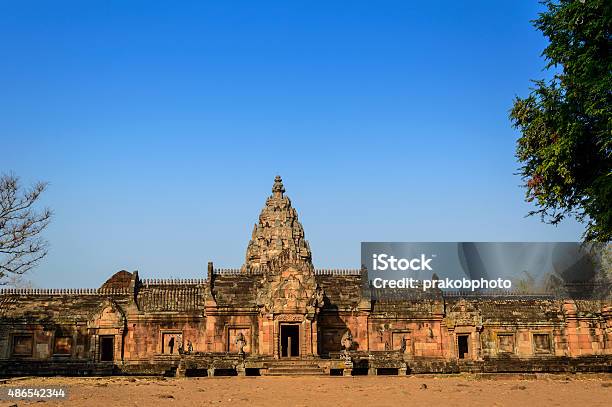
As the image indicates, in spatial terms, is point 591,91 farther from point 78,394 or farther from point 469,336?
point 469,336

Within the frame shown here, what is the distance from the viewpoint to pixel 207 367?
115 ft

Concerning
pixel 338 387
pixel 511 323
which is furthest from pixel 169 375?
pixel 511 323

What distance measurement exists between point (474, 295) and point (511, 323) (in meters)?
4.01

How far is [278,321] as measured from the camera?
131 feet

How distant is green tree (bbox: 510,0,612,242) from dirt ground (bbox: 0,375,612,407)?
574 centimetres

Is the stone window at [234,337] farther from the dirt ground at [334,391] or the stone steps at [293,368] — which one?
the dirt ground at [334,391]

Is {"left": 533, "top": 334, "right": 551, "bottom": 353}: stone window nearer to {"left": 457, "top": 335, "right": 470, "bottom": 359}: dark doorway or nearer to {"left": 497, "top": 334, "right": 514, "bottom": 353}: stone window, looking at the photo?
{"left": 497, "top": 334, "right": 514, "bottom": 353}: stone window

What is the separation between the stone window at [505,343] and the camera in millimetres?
43406

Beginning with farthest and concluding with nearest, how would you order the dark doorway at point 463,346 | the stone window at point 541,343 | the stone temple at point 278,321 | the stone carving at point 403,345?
the dark doorway at point 463,346
the stone window at point 541,343
the stone temple at point 278,321
the stone carving at point 403,345

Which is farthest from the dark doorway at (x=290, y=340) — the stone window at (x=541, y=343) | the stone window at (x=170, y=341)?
the stone window at (x=541, y=343)

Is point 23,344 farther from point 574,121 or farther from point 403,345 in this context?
point 574,121

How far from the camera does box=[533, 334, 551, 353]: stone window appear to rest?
43372 mm

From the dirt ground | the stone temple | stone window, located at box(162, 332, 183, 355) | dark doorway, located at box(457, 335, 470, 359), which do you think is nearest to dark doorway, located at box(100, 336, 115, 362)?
the stone temple

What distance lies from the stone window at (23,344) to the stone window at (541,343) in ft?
97.4
